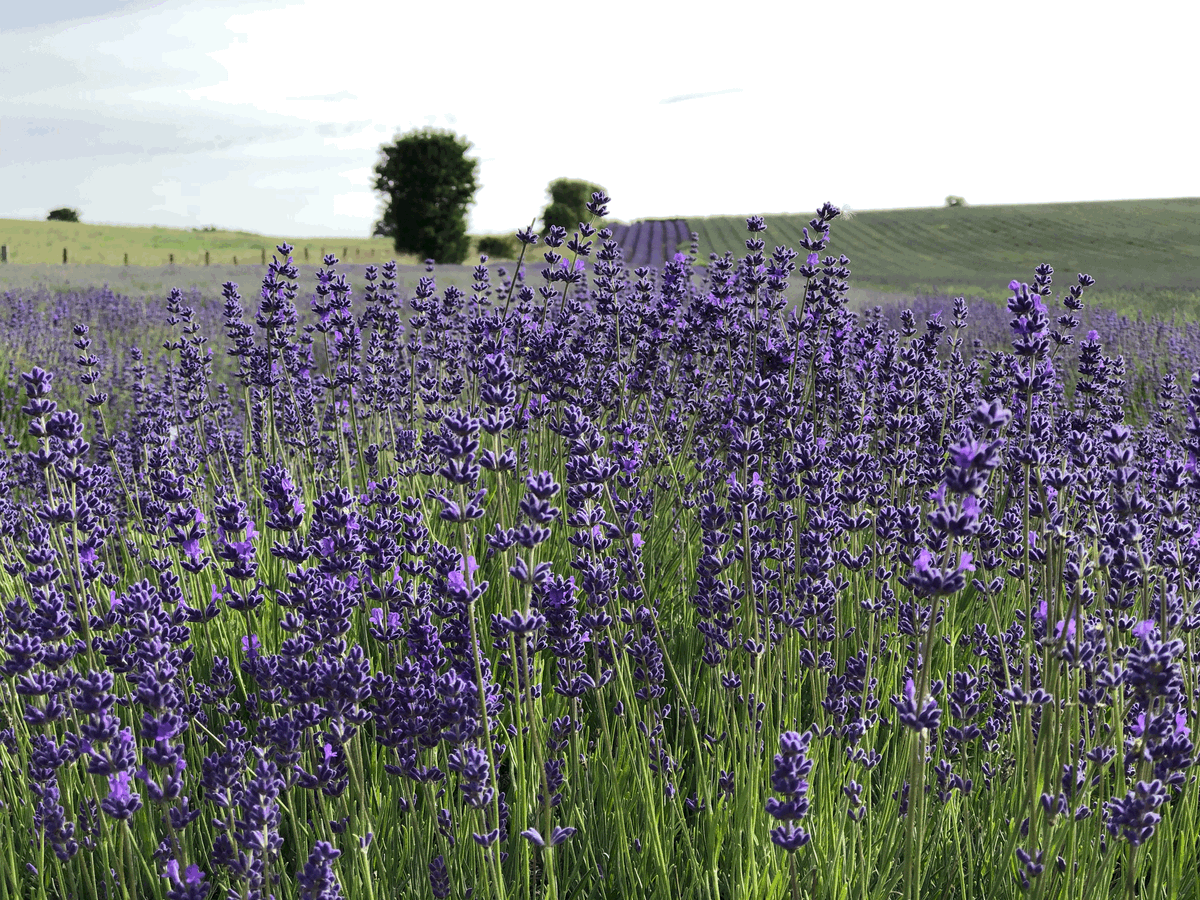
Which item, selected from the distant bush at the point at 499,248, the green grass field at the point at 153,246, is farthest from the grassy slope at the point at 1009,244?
the green grass field at the point at 153,246

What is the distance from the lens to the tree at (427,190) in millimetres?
37625

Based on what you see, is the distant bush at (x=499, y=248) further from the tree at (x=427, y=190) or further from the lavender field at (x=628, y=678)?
the lavender field at (x=628, y=678)

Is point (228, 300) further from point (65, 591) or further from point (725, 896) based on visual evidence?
point (725, 896)

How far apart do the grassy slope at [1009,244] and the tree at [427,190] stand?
38.9 ft

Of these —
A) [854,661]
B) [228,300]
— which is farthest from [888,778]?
[228,300]

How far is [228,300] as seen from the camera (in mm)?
4332

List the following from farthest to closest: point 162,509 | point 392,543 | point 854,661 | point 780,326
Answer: point 780,326, point 162,509, point 854,661, point 392,543

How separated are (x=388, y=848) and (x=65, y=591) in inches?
78.5

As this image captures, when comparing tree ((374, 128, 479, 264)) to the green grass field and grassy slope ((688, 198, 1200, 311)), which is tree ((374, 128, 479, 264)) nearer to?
the green grass field

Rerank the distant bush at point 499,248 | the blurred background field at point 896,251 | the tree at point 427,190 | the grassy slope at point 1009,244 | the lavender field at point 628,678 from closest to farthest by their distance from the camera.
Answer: the lavender field at point 628,678, the blurred background field at point 896,251, the grassy slope at point 1009,244, the tree at point 427,190, the distant bush at point 499,248

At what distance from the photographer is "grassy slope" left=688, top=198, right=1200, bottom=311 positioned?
29125 millimetres

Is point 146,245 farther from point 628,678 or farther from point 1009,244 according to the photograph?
point 628,678

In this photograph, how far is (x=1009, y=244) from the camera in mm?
43781

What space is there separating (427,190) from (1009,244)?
30.4 meters
